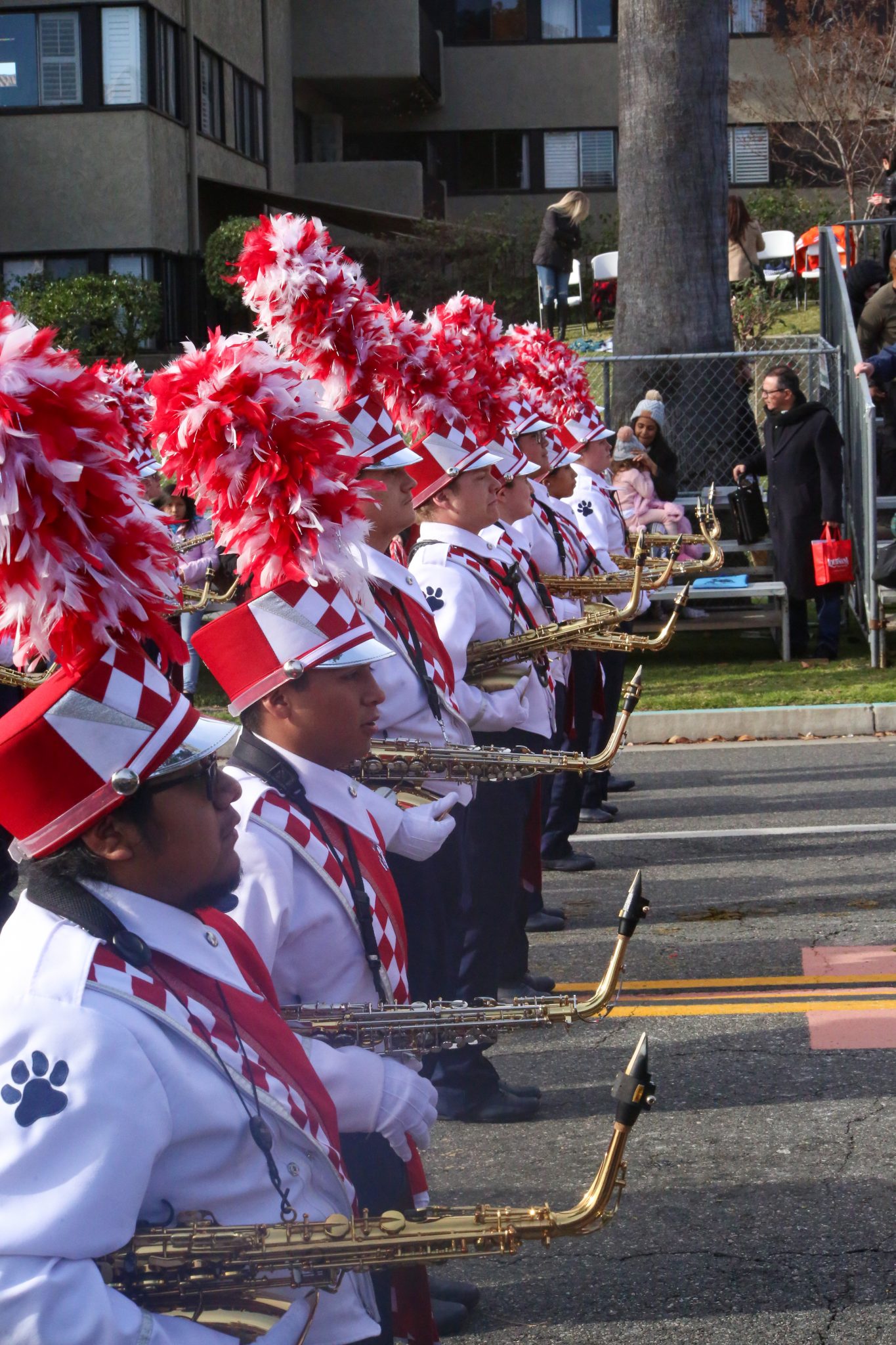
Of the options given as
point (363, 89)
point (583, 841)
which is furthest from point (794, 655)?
point (363, 89)

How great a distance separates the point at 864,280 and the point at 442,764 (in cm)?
1256

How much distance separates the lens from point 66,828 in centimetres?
219

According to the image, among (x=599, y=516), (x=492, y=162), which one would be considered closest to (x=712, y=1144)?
(x=599, y=516)

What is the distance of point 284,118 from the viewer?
32062 mm

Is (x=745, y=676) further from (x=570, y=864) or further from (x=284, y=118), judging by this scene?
(x=284, y=118)

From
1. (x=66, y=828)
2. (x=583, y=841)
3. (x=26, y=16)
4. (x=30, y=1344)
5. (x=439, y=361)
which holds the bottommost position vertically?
(x=583, y=841)

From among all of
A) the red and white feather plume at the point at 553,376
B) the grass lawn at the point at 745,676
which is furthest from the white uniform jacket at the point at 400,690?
the grass lawn at the point at 745,676

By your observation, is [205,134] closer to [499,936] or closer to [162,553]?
[499,936]

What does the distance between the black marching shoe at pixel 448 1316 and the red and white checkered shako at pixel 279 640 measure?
60.8 inches

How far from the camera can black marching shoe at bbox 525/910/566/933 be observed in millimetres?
6977

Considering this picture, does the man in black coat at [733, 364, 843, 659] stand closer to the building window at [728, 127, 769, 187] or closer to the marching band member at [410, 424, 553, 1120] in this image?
the marching band member at [410, 424, 553, 1120]

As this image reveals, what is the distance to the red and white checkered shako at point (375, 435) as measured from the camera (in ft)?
15.4

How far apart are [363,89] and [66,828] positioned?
112ft

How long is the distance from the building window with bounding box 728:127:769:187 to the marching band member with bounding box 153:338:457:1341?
32.1m
